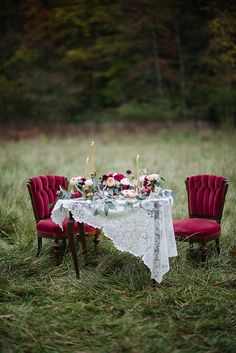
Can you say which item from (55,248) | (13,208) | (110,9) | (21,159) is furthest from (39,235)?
(110,9)

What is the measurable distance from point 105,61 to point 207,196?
800 inches

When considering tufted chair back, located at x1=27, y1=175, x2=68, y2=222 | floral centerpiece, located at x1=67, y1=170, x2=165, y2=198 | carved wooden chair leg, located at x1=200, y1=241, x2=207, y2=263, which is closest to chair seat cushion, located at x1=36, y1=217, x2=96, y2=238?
tufted chair back, located at x1=27, y1=175, x2=68, y2=222

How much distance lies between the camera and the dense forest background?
75.8ft

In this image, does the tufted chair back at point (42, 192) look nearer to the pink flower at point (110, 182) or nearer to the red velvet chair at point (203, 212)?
the pink flower at point (110, 182)

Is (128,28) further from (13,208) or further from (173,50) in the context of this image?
(13,208)

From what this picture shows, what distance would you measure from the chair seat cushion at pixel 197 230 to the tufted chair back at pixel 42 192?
58.2 inches

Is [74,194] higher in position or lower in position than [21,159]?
higher

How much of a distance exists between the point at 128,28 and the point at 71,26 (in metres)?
3.06

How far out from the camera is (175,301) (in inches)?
164

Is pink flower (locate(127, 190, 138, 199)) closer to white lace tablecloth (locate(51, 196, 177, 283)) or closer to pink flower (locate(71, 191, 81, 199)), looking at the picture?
white lace tablecloth (locate(51, 196, 177, 283))

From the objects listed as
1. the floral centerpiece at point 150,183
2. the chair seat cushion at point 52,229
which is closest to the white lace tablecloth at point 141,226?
the floral centerpiece at point 150,183

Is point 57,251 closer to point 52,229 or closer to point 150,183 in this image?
point 52,229

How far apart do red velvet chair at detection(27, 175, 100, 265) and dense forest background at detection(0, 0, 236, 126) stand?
17.1 m

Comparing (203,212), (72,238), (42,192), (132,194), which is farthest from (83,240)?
(203,212)
